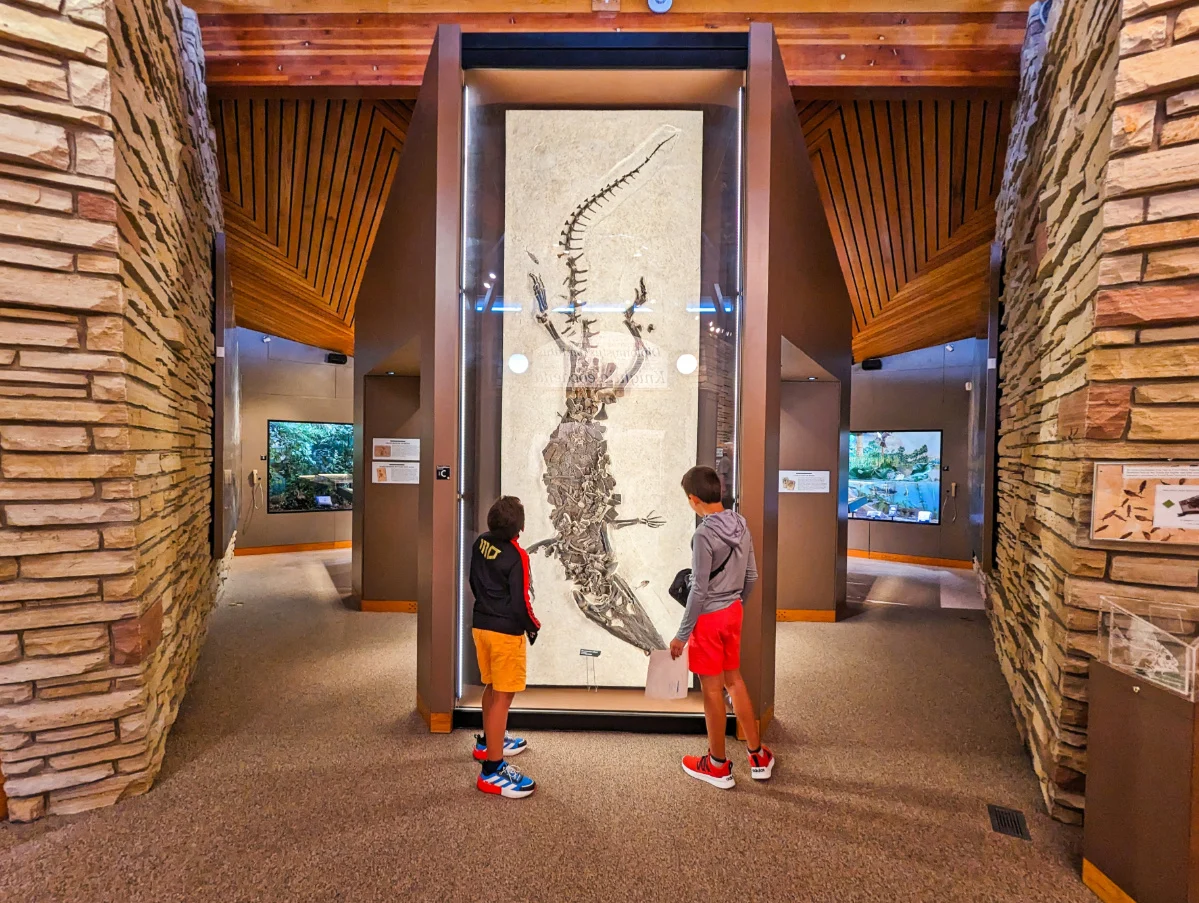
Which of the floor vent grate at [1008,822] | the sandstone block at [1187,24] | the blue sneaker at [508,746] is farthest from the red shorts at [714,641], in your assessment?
the sandstone block at [1187,24]

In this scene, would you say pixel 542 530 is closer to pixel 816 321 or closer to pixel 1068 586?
pixel 1068 586

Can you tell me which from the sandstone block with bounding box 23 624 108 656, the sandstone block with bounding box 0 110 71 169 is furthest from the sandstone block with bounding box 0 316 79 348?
the sandstone block with bounding box 23 624 108 656

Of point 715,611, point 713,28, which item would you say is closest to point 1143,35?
point 715,611

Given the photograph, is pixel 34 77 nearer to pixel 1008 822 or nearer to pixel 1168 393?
A: pixel 1168 393

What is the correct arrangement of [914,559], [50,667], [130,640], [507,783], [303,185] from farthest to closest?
[914,559] → [303,185] → [507,783] → [130,640] → [50,667]

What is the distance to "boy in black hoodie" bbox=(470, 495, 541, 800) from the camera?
2.71m

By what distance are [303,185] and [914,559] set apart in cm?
1006

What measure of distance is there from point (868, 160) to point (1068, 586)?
4844 millimetres

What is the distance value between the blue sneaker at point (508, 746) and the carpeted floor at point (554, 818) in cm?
7

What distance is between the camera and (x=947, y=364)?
950 centimetres

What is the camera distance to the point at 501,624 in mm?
2713

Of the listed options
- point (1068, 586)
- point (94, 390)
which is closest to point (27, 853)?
point (94, 390)

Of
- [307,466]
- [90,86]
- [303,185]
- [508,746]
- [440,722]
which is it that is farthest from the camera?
[307,466]

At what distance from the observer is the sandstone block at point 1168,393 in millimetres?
2150
